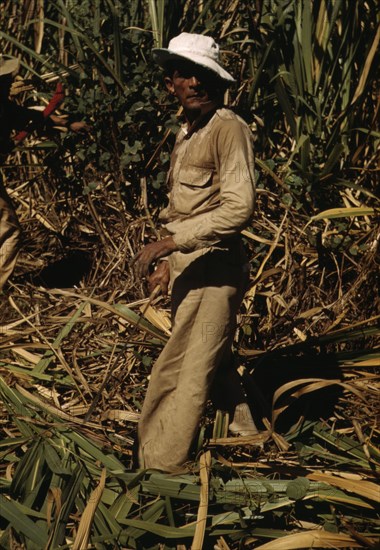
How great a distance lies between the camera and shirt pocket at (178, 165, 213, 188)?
Answer: 316cm

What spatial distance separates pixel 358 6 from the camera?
498cm

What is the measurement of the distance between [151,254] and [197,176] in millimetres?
333

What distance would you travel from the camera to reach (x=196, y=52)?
3053mm

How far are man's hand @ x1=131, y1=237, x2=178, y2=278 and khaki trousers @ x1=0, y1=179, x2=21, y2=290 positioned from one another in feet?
7.88

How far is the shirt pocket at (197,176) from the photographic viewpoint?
3.16 metres

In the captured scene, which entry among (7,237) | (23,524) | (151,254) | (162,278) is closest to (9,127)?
(7,237)

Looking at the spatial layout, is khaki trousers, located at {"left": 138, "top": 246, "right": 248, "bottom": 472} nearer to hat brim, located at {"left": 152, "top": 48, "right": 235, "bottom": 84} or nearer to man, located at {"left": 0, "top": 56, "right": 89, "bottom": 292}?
hat brim, located at {"left": 152, "top": 48, "right": 235, "bottom": 84}

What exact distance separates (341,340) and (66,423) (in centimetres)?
132

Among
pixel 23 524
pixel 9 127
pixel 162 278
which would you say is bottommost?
pixel 23 524

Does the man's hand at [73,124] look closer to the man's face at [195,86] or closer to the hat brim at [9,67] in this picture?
the hat brim at [9,67]

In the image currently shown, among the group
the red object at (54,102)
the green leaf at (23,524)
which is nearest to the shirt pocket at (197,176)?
the green leaf at (23,524)

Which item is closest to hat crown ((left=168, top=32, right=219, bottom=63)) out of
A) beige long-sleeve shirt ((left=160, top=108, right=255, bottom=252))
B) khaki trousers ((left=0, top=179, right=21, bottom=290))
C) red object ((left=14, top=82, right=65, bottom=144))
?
beige long-sleeve shirt ((left=160, top=108, right=255, bottom=252))

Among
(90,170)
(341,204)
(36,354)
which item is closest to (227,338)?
(36,354)

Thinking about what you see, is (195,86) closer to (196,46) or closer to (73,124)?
(196,46)
